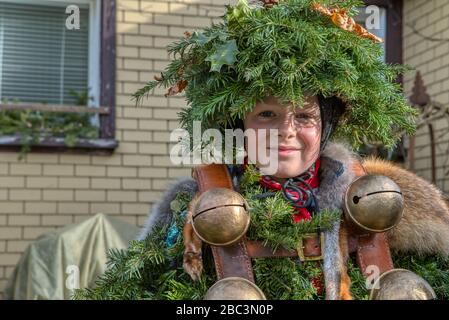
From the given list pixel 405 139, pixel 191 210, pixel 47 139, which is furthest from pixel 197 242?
pixel 405 139

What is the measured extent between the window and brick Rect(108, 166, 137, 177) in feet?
0.79

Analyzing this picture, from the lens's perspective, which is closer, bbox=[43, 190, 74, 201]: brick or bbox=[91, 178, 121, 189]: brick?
bbox=[43, 190, 74, 201]: brick

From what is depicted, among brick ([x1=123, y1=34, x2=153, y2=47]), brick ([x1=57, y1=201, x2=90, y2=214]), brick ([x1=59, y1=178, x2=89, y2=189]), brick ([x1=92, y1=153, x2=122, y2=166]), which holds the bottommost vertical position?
brick ([x1=57, y1=201, x2=90, y2=214])

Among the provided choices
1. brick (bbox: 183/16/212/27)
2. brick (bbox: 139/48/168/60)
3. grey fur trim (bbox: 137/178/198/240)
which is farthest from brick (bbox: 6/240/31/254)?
grey fur trim (bbox: 137/178/198/240)

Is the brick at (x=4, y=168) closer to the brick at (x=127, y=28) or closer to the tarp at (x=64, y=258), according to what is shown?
the tarp at (x=64, y=258)

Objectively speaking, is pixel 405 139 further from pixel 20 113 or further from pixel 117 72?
pixel 20 113

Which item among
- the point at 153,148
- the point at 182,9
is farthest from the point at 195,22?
the point at 153,148

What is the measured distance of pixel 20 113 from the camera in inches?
206

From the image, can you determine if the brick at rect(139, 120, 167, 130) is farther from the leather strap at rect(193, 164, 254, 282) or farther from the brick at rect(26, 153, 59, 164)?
the leather strap at rect(193, 164, 254, 282)

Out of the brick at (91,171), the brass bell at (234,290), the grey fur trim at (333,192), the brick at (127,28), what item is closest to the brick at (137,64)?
the brick at (127,28)

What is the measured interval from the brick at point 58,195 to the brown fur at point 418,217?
3.37 m

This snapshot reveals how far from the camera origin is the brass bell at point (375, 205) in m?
2.01

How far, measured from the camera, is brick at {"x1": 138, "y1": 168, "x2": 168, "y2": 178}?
550 centimetres

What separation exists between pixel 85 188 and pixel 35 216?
424 mm
